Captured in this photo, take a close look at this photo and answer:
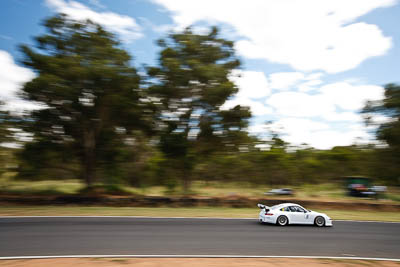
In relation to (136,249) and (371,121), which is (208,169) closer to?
(371,121)

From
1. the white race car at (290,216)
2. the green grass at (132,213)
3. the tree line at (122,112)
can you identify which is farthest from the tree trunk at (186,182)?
the white race car at (290,216)

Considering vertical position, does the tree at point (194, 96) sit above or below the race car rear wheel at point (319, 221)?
above

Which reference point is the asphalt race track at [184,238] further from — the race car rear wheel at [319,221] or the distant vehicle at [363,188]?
the distant vehicle at [363,188]

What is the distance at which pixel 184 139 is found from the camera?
22.9 meters

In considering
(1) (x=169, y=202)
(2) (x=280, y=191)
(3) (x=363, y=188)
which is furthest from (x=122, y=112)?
(3) (x=363, y=188)

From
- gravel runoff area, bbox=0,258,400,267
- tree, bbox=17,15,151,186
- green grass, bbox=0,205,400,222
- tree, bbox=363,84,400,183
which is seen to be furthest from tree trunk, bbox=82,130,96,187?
tree, bbox=363,84,400,183

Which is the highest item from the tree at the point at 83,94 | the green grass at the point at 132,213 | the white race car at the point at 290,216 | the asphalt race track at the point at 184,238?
the tree at the point at 83,94

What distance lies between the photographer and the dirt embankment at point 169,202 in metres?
20.8

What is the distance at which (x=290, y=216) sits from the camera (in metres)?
13.6

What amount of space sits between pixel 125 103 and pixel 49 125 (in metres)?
5.64

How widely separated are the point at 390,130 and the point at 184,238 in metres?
20.9

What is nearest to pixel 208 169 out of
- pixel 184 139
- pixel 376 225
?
pixel 184 139

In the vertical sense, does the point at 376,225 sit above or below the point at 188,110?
below

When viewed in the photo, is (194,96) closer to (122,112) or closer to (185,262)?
(122,112)
